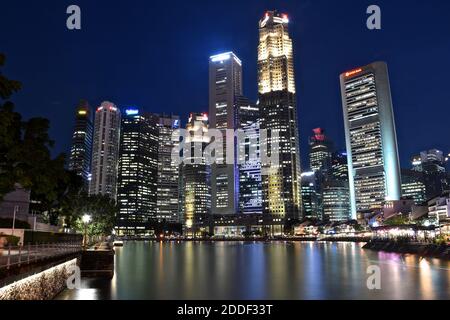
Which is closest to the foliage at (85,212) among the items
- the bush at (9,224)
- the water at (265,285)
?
the bush at (9,224)

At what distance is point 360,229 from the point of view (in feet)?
614

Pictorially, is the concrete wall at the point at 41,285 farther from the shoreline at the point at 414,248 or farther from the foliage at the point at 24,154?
the shoreline at the point at 414,248

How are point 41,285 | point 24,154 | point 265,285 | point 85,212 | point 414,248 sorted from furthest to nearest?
1. point 414,248
2. point 85,212
3. point 265,285
4. point 41,285
5. point 24,154

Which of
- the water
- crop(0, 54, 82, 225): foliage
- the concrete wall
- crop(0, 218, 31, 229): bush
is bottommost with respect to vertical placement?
the water

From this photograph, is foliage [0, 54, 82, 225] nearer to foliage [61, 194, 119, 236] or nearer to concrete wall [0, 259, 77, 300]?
concrete wall [0, 259, 77, 300]

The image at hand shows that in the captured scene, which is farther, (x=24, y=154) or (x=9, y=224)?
(x=9, y=224)

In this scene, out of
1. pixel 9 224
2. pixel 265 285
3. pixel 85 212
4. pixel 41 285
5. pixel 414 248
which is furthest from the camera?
pixel 414 248

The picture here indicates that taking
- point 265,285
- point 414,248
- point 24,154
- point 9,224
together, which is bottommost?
point 265,285

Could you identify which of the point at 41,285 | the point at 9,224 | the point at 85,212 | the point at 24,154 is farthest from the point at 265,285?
the point at 85,212

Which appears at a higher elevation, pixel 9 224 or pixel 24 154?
pixel 24 154

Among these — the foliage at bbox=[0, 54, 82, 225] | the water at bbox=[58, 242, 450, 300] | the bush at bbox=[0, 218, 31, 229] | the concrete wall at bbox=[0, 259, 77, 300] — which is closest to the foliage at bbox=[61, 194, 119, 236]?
the bush at bbox=[0, 218, 31, 229]

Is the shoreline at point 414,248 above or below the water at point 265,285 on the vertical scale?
above

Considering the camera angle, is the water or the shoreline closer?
the water

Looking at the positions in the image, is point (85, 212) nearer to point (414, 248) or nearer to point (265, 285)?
point (265, 285)
